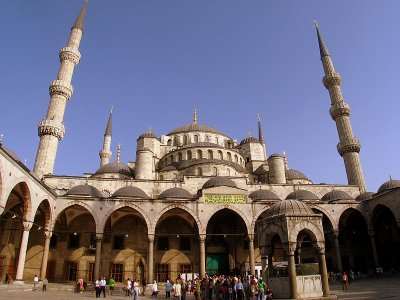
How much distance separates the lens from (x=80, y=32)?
28734 millimetres

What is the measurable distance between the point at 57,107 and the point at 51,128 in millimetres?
2235

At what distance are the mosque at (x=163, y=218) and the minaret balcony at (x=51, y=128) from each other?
73 mm

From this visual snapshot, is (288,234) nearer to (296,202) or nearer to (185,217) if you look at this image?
(296,202)

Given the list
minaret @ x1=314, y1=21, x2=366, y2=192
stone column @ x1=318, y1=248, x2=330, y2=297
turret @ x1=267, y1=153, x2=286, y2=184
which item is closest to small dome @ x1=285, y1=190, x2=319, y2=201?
turret @ x1=267, y1=153, x2=286, y2=184

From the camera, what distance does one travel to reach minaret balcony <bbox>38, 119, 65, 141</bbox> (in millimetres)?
22750

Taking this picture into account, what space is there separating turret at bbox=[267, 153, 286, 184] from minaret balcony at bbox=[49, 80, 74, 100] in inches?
661

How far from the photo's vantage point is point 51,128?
22781mm

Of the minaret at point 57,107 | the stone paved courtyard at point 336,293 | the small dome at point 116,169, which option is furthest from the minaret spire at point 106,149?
the stone paved courtyard at point 336,293

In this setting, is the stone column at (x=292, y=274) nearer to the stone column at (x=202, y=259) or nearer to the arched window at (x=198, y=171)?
the stone column at (x=202, y=259)

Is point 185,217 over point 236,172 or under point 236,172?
under

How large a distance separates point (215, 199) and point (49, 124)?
12.9m

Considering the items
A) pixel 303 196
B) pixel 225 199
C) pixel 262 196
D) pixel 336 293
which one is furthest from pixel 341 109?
pixel 336 293

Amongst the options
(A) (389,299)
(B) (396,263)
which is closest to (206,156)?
(B) (396,263)

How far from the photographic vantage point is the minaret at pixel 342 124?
84.8 feet
